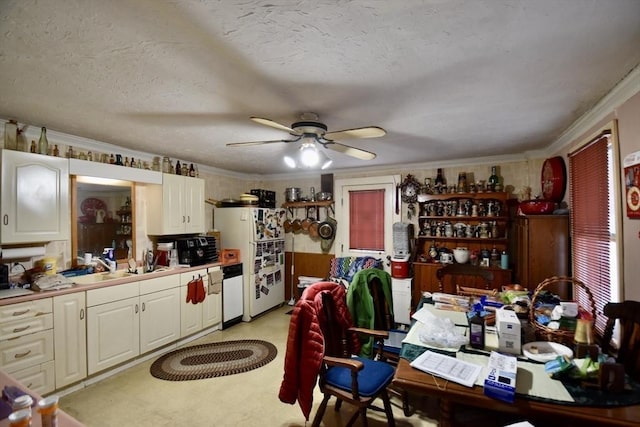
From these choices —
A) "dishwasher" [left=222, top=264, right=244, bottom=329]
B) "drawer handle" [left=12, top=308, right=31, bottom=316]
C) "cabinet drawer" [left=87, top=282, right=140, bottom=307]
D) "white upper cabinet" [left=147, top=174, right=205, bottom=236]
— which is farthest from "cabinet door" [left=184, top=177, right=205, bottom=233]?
"drawer handle" [left=12, top=308, right=31, bottom=316]

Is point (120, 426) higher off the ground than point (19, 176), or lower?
lower

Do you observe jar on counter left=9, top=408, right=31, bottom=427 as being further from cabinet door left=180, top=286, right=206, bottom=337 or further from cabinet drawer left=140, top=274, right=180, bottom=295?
cabinet door left=180, top=286, right=206, bottom=337

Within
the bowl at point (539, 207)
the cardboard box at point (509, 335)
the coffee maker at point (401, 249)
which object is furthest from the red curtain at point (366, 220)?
the cardboard box at point (509, 335)

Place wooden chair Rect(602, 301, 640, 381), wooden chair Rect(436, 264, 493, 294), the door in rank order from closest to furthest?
wooden chair Rect(602, 301, 640, 381) → wooden chair Rect(436, 264, 493, 294) → the door

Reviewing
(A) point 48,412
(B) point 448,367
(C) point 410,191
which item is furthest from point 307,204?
(A) point 48,412

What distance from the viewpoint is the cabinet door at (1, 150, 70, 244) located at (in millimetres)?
2303

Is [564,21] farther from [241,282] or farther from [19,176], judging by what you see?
[241,282]

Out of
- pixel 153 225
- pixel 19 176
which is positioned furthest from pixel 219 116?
pixel 153 225

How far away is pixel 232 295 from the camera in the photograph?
4.19 m

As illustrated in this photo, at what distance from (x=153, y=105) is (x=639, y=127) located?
3035 mm

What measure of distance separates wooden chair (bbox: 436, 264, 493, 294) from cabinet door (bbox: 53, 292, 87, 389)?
3.46 metres

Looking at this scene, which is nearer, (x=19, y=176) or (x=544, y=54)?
(x=544, y=54)

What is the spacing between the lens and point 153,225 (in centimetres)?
360

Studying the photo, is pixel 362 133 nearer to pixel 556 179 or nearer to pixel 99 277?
pixel 556 179
